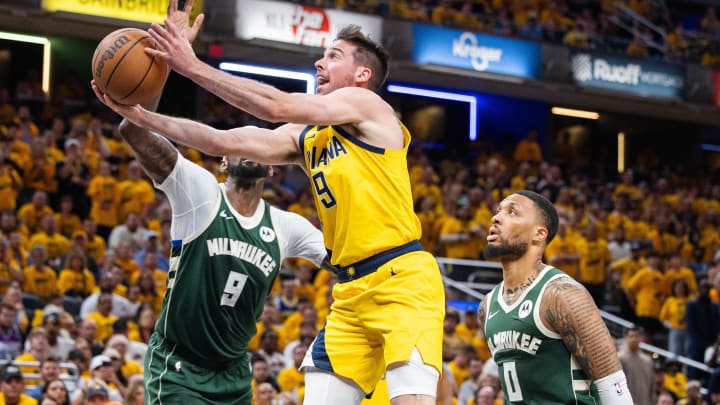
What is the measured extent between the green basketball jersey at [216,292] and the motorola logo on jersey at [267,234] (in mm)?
75

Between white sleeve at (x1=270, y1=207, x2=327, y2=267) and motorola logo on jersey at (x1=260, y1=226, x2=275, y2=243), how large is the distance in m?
0.10

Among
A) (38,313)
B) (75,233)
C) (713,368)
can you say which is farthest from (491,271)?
(38,313)

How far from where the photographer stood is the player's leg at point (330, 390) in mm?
5402

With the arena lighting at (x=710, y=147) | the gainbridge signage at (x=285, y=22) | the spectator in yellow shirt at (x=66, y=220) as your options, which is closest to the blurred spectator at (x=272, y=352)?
the spectator in yellow shirt at (x=66, y=220)

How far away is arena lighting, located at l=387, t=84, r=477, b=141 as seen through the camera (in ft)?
87.0

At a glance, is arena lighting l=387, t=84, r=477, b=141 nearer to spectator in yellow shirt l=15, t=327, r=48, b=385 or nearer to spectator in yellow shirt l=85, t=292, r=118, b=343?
spectator in yellow shirt l=85, t=292, r=118, b=343

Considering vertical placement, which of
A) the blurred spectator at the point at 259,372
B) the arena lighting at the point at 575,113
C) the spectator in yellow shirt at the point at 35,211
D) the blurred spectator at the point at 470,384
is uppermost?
the arena lighting at the point at 575,113

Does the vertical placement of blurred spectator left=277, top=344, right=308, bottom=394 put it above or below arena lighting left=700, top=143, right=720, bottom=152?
below

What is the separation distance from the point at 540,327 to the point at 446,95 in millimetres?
21815

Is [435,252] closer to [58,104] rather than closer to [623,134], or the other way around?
[58,104]

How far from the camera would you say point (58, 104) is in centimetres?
1927

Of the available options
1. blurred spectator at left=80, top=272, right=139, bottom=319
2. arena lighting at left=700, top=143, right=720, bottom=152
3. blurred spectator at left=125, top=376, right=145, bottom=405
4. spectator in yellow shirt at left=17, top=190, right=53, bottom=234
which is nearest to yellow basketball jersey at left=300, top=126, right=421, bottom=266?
blurred spectator at left=125, top=376, right=145, bottom=405

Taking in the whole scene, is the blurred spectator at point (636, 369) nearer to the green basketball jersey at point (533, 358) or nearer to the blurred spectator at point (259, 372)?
the blurred spectator at point (259, 372)

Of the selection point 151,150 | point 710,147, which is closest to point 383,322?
point 151,150
